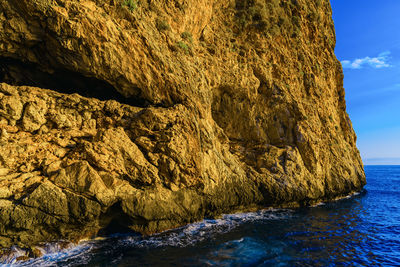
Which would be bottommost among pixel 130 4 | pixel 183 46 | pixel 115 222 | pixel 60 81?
pixel 115 222

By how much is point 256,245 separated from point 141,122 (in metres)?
9.31

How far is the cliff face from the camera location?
9508 millimetres

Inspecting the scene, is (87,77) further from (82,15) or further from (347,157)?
(347,157)

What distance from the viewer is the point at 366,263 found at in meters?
8.91

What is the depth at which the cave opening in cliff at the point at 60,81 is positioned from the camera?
11656 millimetres

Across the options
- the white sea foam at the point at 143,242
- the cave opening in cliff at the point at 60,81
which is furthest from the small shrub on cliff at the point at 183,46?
the white sea foam at the point at 143,242

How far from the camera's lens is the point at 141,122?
12461 millimetres

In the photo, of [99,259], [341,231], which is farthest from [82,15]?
[341,231]

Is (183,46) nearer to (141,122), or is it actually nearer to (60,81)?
(141,122)

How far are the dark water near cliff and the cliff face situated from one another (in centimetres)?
122

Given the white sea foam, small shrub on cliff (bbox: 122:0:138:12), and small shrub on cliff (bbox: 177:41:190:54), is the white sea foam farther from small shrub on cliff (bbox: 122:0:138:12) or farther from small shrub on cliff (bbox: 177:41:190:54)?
small shrub on cliff (bbox: 122:0:138:12)

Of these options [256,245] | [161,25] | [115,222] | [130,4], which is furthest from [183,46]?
[256,245]

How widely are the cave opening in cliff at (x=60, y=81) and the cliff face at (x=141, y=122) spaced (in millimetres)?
65

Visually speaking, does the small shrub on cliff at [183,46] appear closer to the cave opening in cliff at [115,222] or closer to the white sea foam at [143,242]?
the cave opening in cliff at [115,222]
